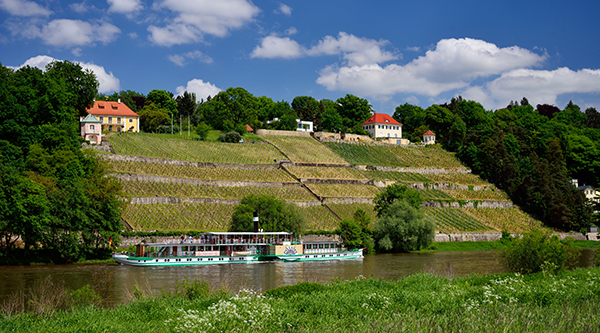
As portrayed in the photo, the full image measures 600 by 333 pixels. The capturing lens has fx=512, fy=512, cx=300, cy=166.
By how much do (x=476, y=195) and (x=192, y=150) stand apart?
6644 centimetres

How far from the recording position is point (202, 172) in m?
97.7

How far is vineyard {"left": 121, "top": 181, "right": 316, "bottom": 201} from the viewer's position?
81.8m

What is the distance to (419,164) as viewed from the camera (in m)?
134

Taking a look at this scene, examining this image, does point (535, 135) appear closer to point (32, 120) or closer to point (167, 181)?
point (167, 181)

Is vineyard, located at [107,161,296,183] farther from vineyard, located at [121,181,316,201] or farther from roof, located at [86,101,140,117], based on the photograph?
roof, located at [86,101,140,117]

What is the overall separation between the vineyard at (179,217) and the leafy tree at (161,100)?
79332 mm

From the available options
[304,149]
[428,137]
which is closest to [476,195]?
[428,137]

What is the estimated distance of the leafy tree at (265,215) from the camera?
7156cm

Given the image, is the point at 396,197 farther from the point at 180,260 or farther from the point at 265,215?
the point at 180,260

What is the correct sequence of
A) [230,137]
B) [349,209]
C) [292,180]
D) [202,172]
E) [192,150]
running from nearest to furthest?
[349,209]
[202,172]
[292,180]
[192,150]
[230,137]

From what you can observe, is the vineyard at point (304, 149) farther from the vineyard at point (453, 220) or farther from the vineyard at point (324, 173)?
the vineyard at point (453, 220)

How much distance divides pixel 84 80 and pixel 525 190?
330ft

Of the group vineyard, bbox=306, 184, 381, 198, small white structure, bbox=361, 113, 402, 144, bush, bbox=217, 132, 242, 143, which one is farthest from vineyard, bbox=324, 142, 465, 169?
bush, bbox=217, 132, 242, 143

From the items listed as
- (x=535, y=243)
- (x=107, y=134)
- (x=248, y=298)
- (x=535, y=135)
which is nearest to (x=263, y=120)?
(x=107, y=134)
